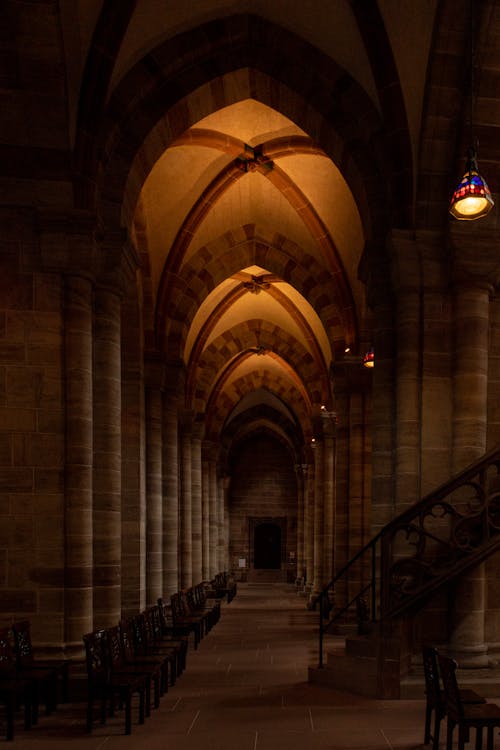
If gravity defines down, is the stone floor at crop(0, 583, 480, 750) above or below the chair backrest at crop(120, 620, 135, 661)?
below

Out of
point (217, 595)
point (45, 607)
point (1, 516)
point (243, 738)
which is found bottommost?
point (217, 595)

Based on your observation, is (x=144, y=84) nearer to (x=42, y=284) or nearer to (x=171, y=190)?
(x=42, y=284)

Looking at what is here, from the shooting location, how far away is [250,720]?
747 centimetres

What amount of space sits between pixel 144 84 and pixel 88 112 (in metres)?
1.17

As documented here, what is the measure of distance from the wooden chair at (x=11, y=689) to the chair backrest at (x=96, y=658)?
0.53 metres

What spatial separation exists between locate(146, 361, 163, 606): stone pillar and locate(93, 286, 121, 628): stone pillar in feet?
21.2

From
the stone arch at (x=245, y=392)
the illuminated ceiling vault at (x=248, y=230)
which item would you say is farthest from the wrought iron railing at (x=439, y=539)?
the stone arch at (x=245, y=392)

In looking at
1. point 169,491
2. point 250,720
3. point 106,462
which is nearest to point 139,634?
point 106,462

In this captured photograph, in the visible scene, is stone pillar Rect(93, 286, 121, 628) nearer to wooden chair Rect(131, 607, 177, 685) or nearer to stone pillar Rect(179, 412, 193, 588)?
wooden chair Rect(131, 607, 177, 685)

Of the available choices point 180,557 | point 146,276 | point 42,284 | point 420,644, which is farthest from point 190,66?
point 180,557

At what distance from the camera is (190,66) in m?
10.2

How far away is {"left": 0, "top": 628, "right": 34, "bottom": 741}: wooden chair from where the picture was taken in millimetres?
6438

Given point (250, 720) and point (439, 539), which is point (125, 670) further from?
point (439, 539)

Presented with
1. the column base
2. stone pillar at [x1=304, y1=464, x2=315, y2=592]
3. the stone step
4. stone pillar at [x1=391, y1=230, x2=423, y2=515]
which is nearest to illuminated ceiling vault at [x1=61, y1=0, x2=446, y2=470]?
stone pillar at [x1=391, y1=230, x2=423, y2=515]
